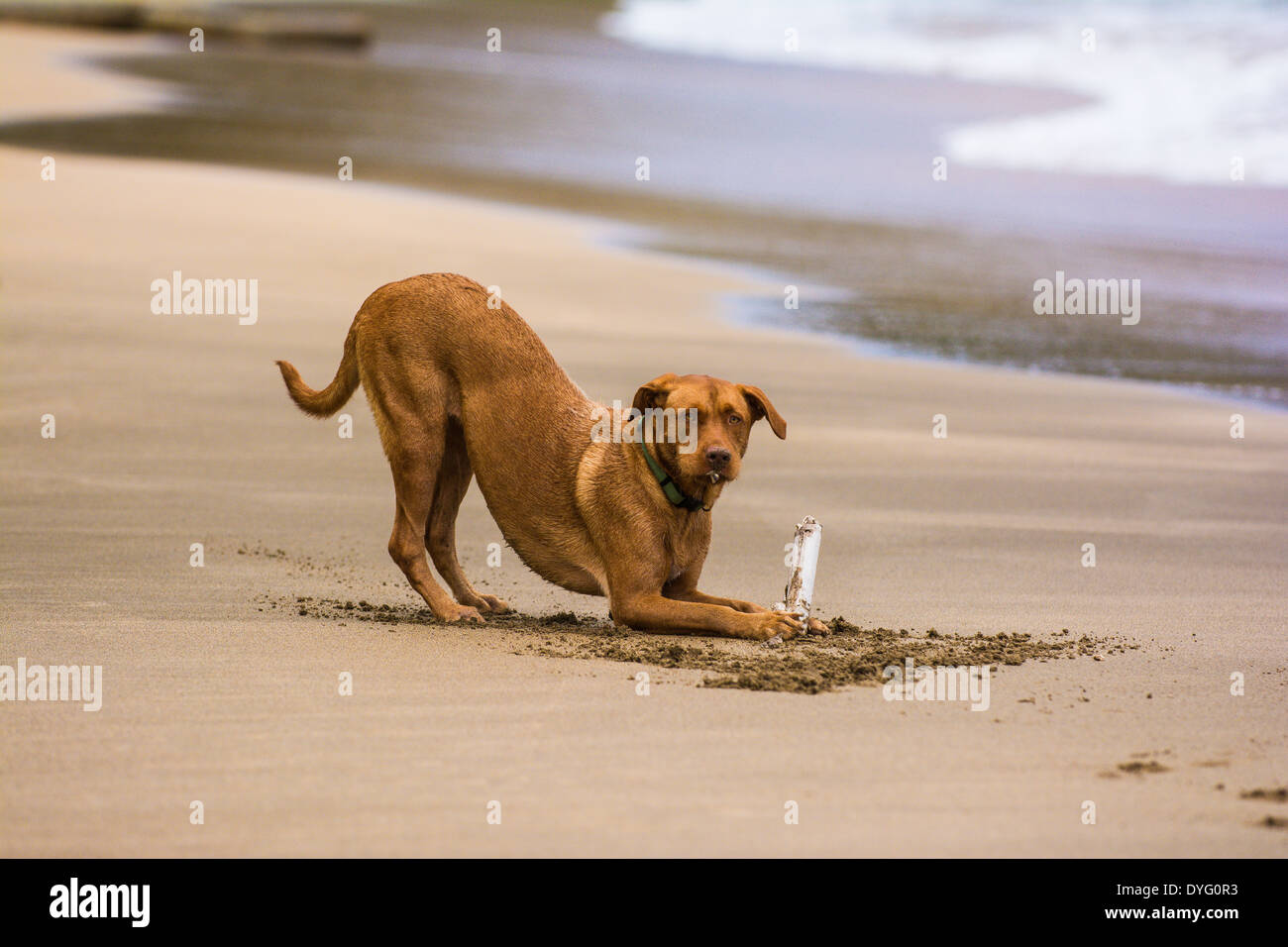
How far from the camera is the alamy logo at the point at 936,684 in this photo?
602cm

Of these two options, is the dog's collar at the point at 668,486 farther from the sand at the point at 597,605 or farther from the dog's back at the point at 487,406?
the sand at the point at 597,605

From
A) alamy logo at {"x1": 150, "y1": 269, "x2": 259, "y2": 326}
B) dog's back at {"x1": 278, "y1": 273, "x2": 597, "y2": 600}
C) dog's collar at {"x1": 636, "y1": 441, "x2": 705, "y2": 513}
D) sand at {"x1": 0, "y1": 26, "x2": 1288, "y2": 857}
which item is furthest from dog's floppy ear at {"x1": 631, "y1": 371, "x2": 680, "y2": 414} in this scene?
alamy logo at {"x1": 150, "y1": 269, "x2": 259, "y2": 326}

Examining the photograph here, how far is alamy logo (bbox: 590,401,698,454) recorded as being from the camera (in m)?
6.51

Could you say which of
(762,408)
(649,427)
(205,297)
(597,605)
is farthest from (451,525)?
(205,297)

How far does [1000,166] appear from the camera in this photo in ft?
79.5

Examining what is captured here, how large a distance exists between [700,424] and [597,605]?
1.51 m

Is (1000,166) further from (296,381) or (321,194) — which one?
(296,381)

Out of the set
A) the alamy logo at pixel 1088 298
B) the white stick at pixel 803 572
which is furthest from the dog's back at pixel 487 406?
the alamy logo at pixel 1088 298

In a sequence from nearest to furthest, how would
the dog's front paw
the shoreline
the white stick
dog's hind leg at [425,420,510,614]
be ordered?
1. the dog's front paw
2. the white stick
3. dog's hind leg at [425,420,510,614]
4. the shoreline

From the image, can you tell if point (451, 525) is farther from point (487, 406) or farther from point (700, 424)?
point (700, 424)

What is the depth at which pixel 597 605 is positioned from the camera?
7.71 m

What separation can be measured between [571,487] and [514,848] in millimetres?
2590

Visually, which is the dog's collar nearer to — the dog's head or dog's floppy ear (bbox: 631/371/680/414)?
the dog's head

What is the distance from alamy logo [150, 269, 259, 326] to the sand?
162mm
